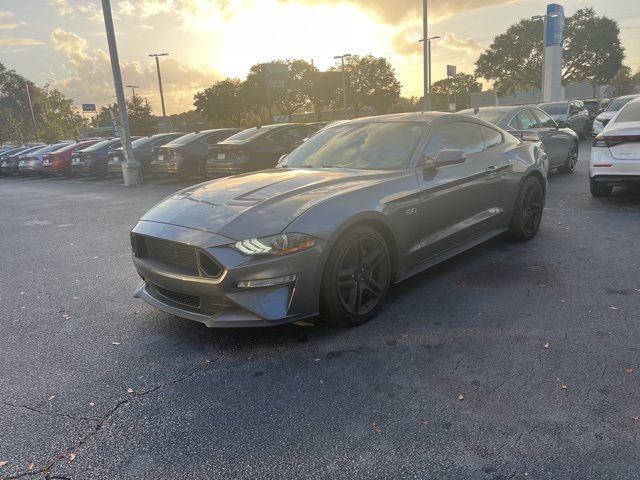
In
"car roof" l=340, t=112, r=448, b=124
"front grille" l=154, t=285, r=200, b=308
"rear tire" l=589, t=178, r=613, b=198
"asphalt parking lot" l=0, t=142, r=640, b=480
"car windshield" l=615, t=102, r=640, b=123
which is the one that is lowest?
"asphalt parking lot" l=0, t=142, r=640, b=480

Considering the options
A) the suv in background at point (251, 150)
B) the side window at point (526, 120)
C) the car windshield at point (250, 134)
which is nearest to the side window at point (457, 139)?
the side window at point (526, 120)

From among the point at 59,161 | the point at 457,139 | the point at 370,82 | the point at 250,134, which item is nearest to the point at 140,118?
the point at 370,82

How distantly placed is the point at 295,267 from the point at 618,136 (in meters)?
6.03

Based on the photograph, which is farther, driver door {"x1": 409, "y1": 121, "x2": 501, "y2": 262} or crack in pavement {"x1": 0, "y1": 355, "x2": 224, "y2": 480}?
driver door {"x1": 409, "y1": 121, "x2": 501, "y2": 262}

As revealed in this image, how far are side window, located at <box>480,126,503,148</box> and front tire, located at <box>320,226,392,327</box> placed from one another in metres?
2.14

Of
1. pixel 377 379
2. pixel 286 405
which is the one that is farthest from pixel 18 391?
pixel 377 379

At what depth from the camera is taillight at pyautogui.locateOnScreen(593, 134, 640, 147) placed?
683cm

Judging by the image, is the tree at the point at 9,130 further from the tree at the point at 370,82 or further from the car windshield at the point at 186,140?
the car windshield at the point at 186,140

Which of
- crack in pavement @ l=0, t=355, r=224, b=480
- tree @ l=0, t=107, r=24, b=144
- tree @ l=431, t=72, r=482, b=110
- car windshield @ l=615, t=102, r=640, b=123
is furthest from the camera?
tree @ l=431, t=72, r=482, b=110

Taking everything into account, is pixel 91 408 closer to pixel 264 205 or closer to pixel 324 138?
pixel 264 205

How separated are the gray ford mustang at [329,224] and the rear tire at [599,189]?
10.7ft

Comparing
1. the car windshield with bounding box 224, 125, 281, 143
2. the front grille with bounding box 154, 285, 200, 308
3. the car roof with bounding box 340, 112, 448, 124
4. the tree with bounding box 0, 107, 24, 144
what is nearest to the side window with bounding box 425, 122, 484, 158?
the car roof with bounding box 340, 112, 448, 124

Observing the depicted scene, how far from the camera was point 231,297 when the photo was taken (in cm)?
316

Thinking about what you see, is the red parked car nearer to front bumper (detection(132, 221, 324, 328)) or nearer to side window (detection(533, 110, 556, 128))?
side window (detection(533, 110, 556, 128))
